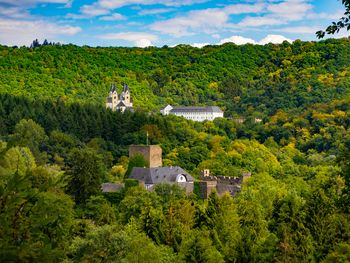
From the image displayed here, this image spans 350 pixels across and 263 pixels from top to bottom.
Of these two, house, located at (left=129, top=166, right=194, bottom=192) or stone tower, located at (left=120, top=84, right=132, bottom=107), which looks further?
stone tower, located at (left=120, top=84, right=132, bottom=107)

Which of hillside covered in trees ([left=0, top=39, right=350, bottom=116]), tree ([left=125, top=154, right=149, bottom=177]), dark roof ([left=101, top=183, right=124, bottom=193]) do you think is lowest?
dark roof ([left=101, top=183, right=124, bottom=193])

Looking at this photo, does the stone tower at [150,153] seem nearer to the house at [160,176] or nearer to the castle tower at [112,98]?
the house at [160,176]

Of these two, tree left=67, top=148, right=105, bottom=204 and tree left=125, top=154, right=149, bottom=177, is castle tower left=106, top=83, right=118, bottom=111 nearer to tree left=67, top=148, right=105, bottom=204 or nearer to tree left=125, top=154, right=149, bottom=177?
tree left=125, top=154, right=149, bottom=177

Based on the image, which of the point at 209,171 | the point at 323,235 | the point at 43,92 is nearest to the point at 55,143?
the point at 209,171

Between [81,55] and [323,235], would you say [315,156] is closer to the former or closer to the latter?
[323,235]

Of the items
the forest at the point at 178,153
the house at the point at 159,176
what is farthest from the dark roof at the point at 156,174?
the forest at the point at 178,153

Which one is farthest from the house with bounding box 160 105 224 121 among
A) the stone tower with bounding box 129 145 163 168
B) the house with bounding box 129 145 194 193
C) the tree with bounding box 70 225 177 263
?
the tree with bounding box 70 225 177 263
